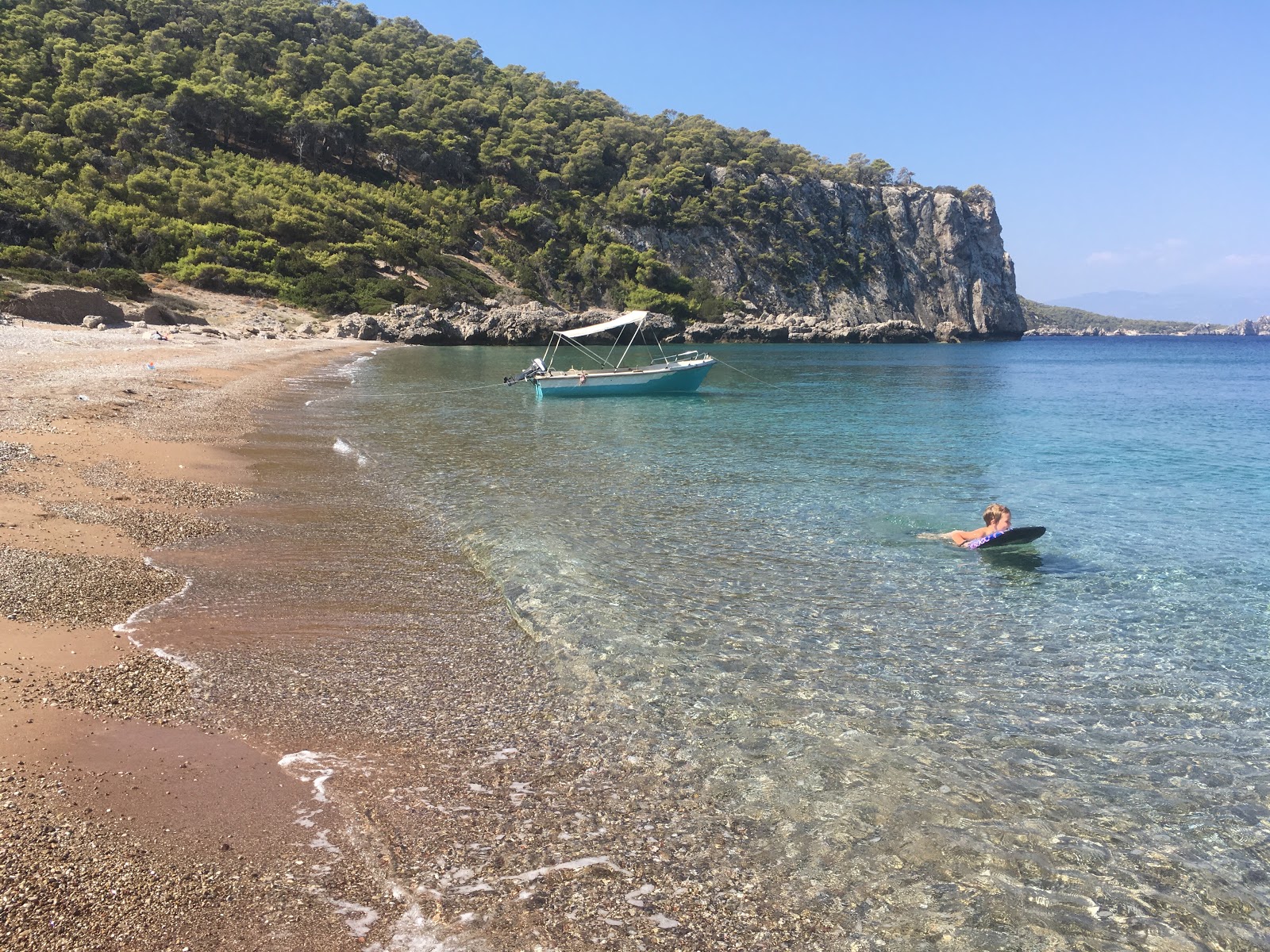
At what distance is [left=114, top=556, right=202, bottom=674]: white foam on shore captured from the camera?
5766mm

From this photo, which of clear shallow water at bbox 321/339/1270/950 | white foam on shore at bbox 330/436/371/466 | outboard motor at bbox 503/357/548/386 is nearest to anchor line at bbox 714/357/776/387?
outboard motor at bbox 503/357/548/386

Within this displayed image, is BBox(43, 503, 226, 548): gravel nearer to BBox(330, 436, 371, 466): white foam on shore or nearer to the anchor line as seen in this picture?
BBox(330, 436, 371, 466): white foam on shore

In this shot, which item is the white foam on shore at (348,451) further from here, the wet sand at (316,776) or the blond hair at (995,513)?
the blond hair at (995,513)

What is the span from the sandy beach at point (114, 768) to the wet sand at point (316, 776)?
15 millimetres

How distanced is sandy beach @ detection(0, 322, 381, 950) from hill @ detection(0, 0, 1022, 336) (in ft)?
144

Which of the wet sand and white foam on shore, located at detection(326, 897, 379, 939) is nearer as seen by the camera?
white foam on shore, located at detection(326, 897, 379, 939)

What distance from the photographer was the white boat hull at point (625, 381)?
95.1 feet

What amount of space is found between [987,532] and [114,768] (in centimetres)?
965

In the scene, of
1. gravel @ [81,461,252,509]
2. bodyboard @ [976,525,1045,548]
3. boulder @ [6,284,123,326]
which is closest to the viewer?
bodyboard @ [976,525,1045,548]

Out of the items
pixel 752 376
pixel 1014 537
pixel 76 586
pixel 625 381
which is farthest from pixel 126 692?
pixel 752 376

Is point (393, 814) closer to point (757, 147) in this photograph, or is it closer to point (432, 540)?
point (432, 540)

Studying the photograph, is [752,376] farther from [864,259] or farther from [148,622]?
[864,259]

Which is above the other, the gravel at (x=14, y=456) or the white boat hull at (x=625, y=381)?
the white boat hull at (x=625, y=381)

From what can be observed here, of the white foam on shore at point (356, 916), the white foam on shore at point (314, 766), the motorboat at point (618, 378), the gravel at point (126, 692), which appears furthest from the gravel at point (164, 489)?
the motorboat at point (618, 378)
